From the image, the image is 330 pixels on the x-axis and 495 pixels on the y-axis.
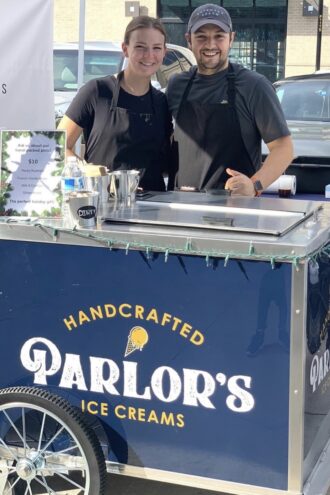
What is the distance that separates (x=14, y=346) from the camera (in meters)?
2.47

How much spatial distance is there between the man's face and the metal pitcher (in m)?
0.79

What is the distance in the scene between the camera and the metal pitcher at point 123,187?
8.71 ft

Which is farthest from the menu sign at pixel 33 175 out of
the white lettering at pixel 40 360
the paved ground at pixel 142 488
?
the paved ground at pixel 142 488

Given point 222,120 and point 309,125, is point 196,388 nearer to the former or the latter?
point 222,120

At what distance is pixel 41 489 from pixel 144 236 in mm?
1071

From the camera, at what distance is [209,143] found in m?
3.16

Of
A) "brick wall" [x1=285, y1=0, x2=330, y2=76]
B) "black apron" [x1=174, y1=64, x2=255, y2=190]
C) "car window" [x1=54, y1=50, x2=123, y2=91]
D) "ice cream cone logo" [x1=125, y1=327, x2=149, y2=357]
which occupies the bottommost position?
"ice cream cone logo" [x1=125, y1=327, x2=149, y2=357]

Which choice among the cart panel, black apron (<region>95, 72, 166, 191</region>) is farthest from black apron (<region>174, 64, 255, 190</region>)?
the cart panel

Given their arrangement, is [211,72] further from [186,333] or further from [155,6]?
[155,6]

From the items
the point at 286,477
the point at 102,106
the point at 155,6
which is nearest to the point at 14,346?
the point at 286,477

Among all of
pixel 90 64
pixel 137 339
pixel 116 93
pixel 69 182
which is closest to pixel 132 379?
pixel 137 339

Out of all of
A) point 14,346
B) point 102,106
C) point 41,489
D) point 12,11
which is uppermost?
point 12,11

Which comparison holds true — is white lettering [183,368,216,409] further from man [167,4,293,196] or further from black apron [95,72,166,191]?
black apron [95,72,166,191]

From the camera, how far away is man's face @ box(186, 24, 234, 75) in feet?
10.2
